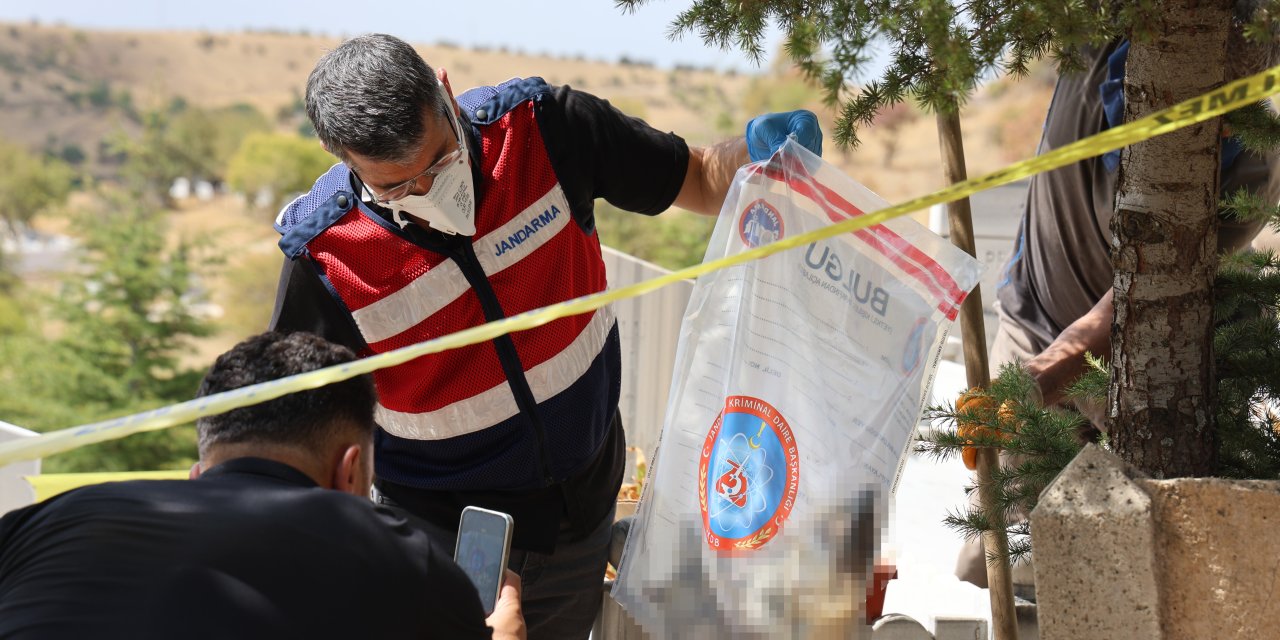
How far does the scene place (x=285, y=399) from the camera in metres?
1.68

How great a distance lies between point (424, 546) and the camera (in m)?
1.64

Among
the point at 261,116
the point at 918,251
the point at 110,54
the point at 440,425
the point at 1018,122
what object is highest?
the point at 110,54

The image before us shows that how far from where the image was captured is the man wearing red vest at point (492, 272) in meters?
2.36

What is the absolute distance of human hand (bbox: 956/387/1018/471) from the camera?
2154 millimetres

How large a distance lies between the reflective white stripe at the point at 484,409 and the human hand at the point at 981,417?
2.79 feet

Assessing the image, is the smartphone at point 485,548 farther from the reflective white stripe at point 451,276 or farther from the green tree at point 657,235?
the green tree at point 657,235

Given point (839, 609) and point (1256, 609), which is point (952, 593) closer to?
point (839, 609)

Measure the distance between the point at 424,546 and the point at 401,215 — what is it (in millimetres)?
980

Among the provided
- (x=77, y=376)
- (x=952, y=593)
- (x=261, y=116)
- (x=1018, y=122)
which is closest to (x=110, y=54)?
(x=261, y=116)

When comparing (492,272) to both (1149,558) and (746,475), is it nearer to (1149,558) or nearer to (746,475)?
(746,475)

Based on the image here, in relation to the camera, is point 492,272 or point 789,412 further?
point 492,272

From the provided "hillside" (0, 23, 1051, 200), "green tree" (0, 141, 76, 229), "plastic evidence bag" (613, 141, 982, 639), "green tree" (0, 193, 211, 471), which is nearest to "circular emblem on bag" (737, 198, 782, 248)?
"plastic evidence bag" (613, 141, 982, 639)

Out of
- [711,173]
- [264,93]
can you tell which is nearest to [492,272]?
[711,173]

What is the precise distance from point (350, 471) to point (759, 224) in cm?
103
